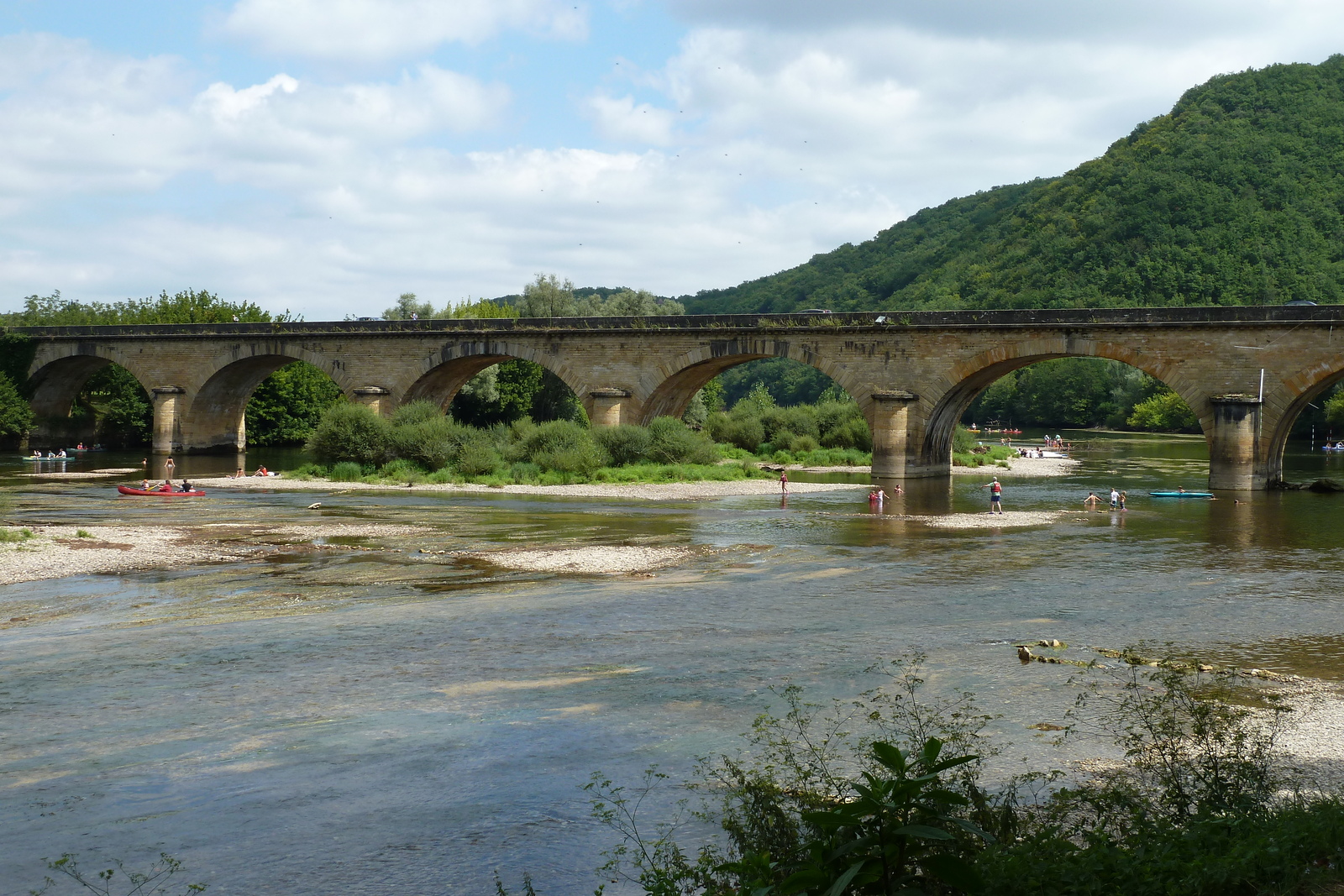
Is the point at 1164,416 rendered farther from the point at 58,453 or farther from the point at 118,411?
the point at 58,453

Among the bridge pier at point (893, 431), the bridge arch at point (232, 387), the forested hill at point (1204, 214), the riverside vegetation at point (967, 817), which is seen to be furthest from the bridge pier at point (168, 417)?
the forested hill at point (1204, 214)

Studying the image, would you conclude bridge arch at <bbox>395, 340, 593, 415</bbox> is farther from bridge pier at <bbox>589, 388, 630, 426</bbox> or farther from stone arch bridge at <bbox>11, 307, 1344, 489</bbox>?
bridge pier at <bbox>589, 388, 630, 426</bbox>

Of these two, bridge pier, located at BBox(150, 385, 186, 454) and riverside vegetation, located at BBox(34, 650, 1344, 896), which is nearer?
riverside vegetation, located at BBox(34, 650, 1344, 896)

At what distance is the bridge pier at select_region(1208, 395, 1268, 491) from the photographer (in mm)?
32312

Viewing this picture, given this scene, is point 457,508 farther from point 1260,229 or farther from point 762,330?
point 1260,229

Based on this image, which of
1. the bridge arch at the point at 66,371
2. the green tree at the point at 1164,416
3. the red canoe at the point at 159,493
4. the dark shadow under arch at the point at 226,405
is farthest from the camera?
the green tree at the point at 1164,416

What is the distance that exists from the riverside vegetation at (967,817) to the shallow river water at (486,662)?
0.57m

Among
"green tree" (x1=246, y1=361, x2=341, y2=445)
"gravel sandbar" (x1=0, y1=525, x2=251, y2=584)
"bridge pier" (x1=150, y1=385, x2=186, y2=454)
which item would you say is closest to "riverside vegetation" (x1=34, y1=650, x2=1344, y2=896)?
"gravel sandbar" (x1=0, y1=525, x2=251, y2=584)

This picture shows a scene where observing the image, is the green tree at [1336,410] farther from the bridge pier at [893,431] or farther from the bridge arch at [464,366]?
the bridge arch at [464,366]

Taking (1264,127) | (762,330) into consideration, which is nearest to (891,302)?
(1264,127)

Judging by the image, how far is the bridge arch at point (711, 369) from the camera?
38562 mm

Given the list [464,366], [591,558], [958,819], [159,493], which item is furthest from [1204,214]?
[958,819]

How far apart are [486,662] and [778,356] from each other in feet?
91.8

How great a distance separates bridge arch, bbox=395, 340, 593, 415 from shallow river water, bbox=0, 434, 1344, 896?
57.0ft
